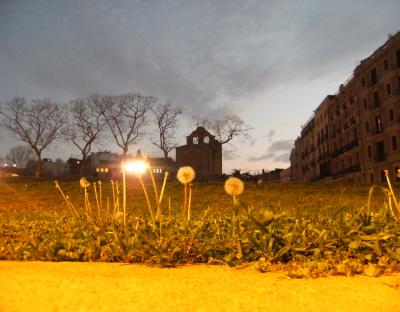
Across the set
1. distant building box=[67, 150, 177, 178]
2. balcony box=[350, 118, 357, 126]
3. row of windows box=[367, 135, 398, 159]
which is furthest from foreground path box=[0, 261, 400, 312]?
distant building box=[67, 150, 177, 178]

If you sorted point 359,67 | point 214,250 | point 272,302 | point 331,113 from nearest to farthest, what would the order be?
point 272,302
point 214,250
point 359,67
point 331,113

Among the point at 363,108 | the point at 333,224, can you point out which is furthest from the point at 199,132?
the point at 333,224

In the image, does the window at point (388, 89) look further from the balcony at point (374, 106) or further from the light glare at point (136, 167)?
the light glare at point (136, 167)

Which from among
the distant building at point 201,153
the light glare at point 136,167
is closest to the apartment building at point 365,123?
the distant building at point 201,153

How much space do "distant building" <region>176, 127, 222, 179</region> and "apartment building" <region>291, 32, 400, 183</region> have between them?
53.5ft

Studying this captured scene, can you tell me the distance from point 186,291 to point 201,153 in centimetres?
6742

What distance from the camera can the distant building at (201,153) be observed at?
2677 inches

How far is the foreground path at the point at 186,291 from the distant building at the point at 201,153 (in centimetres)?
6269

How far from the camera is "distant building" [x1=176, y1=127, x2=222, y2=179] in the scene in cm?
6800

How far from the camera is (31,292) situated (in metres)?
2.99

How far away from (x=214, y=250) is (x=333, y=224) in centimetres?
139

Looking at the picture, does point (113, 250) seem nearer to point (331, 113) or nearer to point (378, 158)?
point (378, 158)

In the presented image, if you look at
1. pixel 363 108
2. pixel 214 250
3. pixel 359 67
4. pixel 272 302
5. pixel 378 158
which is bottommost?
pixel 272 302

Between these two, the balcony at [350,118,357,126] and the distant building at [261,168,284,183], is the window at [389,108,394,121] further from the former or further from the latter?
the distant building at [261,168,284,183]
